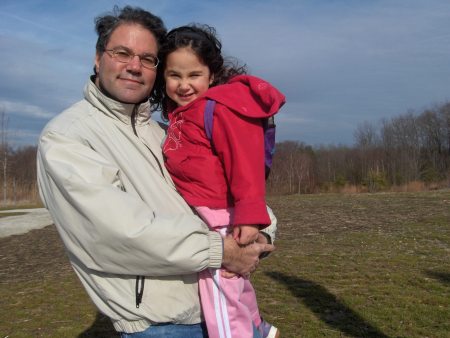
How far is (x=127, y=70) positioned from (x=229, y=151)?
0.59m

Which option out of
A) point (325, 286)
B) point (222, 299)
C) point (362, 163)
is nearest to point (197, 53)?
point (222, 299)

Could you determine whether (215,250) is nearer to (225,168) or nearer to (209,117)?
(225,168)

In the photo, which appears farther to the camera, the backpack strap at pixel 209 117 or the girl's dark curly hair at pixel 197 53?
the girl's dark curly hair at pixel 197 53

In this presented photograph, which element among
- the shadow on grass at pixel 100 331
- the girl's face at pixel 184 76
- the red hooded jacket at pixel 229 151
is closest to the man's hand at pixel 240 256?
the red hooded jacket at pixel 229 151

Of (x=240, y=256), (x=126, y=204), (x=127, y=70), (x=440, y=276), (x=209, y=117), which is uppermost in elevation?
(x=127, y=70)

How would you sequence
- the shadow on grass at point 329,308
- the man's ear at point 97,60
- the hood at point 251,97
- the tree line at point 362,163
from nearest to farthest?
the hood at point 251,97 → the man's ear at point 97,60 → the shadow on grass at point 329,308 → the tree line at point 362,163

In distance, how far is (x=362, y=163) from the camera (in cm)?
5544

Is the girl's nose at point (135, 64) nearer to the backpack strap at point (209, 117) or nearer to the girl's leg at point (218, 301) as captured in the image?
the backpack strap at point (209, 117)

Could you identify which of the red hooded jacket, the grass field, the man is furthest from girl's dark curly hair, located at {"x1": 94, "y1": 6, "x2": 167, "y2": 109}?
the grass field

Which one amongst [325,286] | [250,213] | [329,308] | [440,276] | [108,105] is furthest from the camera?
[440,276]

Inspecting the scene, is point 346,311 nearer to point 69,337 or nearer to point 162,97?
point 69,337

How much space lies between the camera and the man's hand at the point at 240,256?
6.73 feet

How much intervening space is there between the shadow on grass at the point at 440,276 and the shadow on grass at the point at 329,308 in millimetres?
1818

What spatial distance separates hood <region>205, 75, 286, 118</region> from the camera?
86.0 inches
